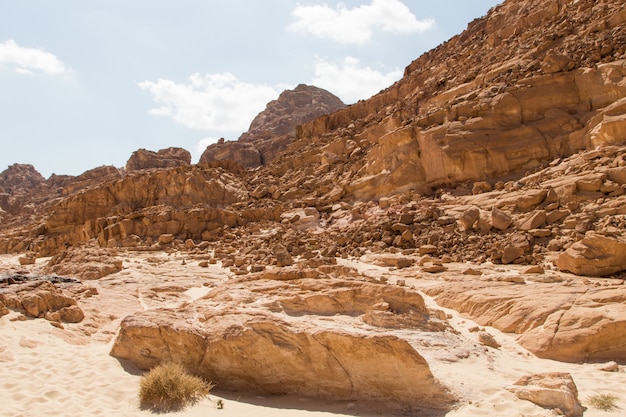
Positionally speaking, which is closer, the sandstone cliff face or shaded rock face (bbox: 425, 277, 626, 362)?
shaded rock face (bbox: 425, 277, 626, 362)

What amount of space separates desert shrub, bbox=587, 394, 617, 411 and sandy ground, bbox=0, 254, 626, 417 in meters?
0.07

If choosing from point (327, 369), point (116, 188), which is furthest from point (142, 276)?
point (116, 188)

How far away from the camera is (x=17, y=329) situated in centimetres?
682

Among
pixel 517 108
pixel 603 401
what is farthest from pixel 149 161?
pixel 603 401

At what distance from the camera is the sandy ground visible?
15.4 feet

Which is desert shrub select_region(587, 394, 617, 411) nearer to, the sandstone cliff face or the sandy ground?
the sandy ground

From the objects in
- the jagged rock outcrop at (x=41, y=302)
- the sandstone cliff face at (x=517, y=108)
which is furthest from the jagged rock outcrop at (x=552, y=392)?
the sandstone cliff face at (x=517, y=108)

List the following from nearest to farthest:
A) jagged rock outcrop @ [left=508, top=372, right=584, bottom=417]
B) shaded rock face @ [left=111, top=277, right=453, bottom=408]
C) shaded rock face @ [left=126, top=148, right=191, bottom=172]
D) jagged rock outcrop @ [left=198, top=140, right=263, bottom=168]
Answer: jagged rock outcrop @ [left=508, top=372, right=584, bottom=417], shaded rock face @ [left=111, top=277, right=453, bottom=408], shaded rock face @ [left=126, top=148, right=191, bottom=172], jagged rock outcrop @ [left=198, top=140, right=263, bottom=168]

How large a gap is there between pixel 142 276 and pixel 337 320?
1085 centimetres

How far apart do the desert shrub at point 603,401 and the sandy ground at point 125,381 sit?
0.22 feet

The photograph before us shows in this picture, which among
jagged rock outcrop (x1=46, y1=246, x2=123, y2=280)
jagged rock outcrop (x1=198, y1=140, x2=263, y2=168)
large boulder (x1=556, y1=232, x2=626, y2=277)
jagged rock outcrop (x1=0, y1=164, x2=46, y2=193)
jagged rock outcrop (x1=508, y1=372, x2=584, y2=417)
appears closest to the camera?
jagged rock outcrop (x1=508, y1=372, x2=584, y2=417)

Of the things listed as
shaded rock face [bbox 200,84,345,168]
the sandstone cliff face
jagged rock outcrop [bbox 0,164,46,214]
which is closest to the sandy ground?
the sandstone cliff face

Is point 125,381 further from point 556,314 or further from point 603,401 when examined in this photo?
point 556,314

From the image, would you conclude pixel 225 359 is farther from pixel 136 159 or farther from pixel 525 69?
pixel 136 159
